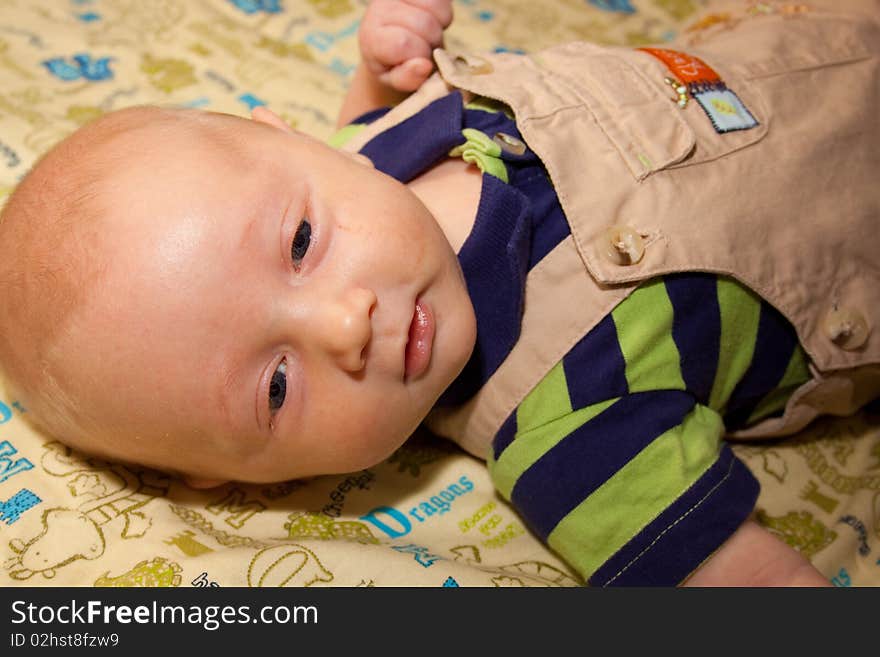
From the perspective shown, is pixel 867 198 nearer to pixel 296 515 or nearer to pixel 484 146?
pixel 484 146

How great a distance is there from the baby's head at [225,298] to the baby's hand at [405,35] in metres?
0.35

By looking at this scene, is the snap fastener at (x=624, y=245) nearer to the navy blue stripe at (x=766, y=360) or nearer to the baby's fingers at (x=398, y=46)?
the navy blue stripe at (x=766, y=360)

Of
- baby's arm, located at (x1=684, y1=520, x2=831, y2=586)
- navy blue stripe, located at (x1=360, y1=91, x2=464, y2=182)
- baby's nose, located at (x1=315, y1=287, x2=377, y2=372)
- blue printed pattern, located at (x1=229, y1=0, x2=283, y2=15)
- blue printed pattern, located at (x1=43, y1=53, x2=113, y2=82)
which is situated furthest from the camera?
blue printed pattern, located at (x1=229, y1=0, x2=283, y2=15)

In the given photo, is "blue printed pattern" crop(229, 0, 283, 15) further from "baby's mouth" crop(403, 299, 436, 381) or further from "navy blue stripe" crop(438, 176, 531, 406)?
"baby's mouth" crop(403, 299, 436, 381)

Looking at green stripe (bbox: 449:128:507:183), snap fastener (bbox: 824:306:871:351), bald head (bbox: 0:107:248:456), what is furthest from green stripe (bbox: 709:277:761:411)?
bald head (bbox: 0:107:248:456)

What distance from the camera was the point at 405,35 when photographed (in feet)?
4.40

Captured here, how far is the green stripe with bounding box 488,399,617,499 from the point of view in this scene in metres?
1.10

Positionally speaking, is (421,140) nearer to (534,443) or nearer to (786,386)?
(534,443)

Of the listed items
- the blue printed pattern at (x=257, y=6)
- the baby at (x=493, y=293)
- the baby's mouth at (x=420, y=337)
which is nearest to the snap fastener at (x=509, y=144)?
the baby at (x=493, y=293)

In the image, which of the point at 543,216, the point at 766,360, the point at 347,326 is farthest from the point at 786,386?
the point at 347,326

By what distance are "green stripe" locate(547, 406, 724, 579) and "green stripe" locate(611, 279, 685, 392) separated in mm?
78

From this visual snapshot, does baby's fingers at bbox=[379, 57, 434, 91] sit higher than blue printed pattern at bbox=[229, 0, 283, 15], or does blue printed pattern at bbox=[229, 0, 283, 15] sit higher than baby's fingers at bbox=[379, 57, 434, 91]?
baby's fingers at bbox=[379, 57, 434, 91]

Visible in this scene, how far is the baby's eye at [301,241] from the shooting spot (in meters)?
0.97
